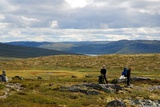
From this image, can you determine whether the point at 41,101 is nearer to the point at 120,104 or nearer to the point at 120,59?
the point at 120,104

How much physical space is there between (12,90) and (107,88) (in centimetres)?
1523

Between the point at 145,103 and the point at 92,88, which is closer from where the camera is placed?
the point at 145,103

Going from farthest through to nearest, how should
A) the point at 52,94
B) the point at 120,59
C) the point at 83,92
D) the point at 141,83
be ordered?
1. the point at 120,59
2. the point at 141,83
3. the point at 83,92
4. the point at 52,94

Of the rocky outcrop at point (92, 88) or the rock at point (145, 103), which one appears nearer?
the rock at point (145, 103)

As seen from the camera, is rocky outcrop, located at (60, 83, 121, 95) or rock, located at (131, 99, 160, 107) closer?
rock, located at (131, 99, 160, 107)

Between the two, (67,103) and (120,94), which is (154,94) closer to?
(120,94)

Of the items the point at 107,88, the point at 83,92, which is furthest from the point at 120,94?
the point at 83,92

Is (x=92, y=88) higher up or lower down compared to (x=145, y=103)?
higher up

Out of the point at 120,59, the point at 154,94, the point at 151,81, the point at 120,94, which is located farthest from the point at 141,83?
the point at 120,59

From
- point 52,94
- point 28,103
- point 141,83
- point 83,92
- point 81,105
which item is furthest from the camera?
point 141,83

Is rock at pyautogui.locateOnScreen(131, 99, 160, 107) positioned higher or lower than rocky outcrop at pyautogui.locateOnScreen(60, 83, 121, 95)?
lower

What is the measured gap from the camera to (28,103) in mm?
34750

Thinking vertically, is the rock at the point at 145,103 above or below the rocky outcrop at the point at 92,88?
below

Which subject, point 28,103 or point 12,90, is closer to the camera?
point 28,103
